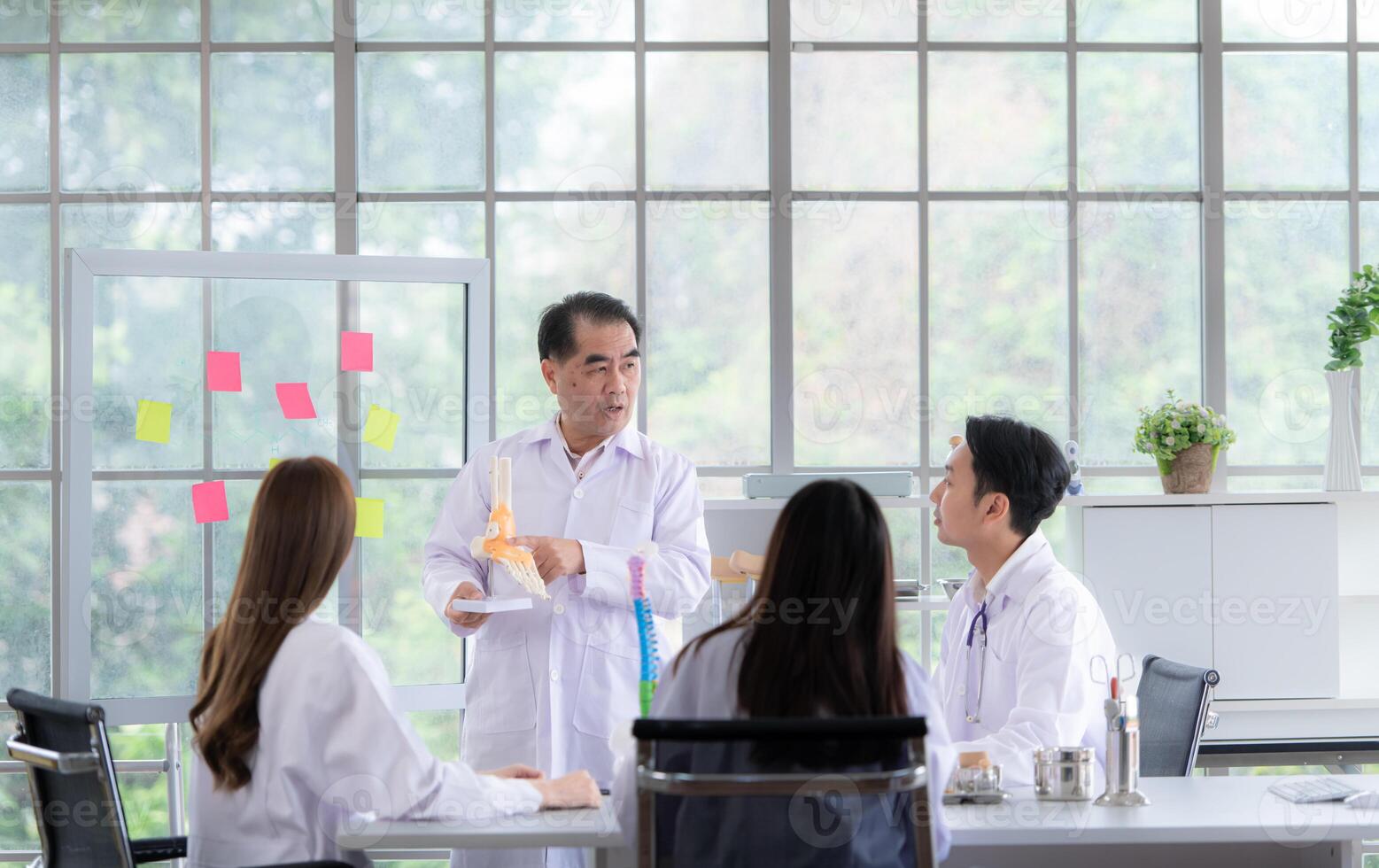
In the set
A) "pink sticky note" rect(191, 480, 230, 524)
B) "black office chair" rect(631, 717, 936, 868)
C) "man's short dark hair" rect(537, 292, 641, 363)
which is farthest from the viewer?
"pink sticky note" rect(191, 480, 230, 524)

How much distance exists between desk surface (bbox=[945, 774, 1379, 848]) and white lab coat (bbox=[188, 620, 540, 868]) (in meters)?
0.78

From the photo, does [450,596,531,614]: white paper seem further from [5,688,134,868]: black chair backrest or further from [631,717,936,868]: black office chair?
[631,717,936,868]: black office chair

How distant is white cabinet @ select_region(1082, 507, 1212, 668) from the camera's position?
11.6 feet

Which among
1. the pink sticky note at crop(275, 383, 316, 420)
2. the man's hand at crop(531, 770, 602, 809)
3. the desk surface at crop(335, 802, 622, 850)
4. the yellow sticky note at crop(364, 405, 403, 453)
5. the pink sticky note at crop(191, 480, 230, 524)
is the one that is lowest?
the desk surface at crop(335, 802, 622, 850)

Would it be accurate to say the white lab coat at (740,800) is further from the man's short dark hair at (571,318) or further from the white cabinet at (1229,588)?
the white cabinet at (1229,588)

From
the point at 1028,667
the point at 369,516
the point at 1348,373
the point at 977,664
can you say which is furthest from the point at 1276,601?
the point at 369,516

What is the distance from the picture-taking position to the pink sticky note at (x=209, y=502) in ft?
10.5

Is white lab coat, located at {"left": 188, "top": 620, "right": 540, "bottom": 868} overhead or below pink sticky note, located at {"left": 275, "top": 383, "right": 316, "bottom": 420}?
below

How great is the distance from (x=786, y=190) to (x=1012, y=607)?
2085 millimetres

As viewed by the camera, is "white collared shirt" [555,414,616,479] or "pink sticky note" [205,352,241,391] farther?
"pink sticky note" [205,352,241,391]

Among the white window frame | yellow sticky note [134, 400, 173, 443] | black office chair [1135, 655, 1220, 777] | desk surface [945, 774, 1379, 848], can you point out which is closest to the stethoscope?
desk surface [945, 774, 1379, 848]

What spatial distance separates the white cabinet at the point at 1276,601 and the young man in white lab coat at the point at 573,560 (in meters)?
1.83

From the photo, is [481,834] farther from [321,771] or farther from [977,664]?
[977,664]

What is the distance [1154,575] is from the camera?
11.7 feet
